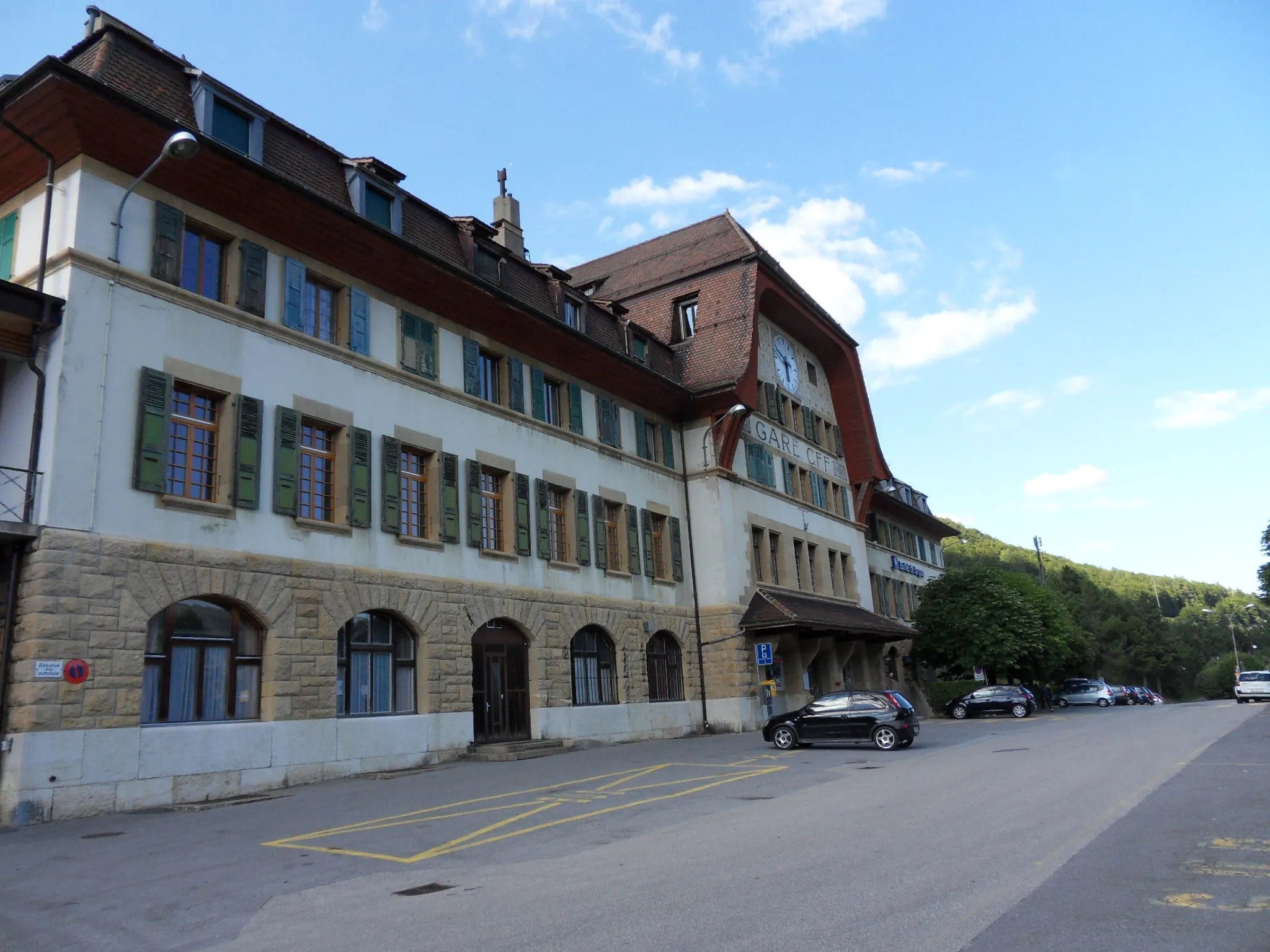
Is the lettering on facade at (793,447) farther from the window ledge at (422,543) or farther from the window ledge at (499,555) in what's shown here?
the window ledge at (422,543)

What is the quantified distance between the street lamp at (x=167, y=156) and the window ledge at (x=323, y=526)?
5.33 meters

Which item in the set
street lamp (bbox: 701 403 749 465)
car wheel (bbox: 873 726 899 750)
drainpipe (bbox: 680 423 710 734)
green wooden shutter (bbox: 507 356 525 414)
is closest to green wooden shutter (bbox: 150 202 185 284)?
green wooden shutter (bbox: 507 356 525 414)

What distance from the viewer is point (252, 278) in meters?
17.7

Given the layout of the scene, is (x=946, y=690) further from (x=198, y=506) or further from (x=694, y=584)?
(x=198, y=506)

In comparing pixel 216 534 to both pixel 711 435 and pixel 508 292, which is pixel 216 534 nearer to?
pixel 508 292

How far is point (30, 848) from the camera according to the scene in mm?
10938

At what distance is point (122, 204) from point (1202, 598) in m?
169

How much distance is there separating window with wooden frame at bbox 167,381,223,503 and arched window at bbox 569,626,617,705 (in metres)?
10.6

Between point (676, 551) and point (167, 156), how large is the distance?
18.8 m

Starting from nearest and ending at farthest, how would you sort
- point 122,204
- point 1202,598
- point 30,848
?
point 30,848
point 122,204
point 1202,598

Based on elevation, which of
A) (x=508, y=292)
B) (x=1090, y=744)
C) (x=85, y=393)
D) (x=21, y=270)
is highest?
(x=508, y=292)

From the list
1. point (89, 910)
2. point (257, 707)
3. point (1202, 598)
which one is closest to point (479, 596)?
point (257, 707)

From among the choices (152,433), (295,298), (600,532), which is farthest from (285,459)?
(600,532)

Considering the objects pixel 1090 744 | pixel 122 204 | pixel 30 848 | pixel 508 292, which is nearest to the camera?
pixel 30 848
